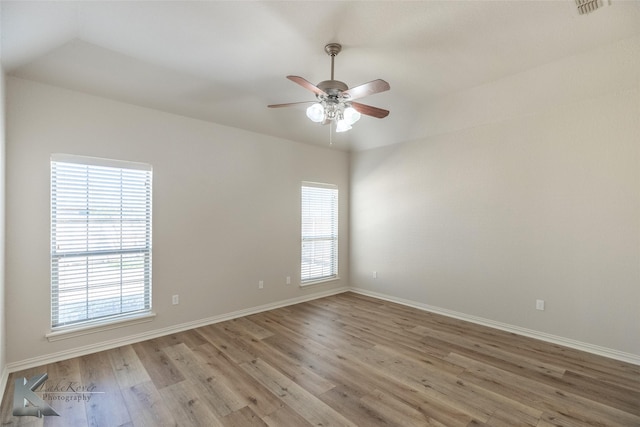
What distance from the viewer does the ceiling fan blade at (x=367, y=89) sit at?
2276 mm

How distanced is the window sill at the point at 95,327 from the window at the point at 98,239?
0.18 ft

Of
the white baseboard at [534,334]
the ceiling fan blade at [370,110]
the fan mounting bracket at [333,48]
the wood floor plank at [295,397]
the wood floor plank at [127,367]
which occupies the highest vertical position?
the fan mounting bracket at [333,48]

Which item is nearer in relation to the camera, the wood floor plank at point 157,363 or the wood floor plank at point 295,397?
the wood floor plank at point 295,397

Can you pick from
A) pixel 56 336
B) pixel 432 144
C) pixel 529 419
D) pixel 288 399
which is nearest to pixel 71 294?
pixel 56 336

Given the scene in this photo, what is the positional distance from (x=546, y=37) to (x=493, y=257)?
2627 mm

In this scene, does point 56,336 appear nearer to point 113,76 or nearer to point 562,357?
point 113,76

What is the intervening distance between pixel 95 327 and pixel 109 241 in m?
0.93

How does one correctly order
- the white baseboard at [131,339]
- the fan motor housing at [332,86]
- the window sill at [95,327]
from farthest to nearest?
1. the window sill at [95,327]
2. the white baseboard at [131,339]
3. the fan motor housing at [332,86]

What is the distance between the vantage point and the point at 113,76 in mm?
3014

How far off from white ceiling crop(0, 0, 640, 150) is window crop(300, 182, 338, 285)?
2.14 meters

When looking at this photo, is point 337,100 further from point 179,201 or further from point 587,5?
point 179,201

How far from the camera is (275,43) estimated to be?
2.68 metres

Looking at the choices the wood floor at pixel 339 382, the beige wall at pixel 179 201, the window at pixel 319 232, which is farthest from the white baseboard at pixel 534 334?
the beige wall at pixel 179 201

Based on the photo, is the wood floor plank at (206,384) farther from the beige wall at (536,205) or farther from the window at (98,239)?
the beige wall at (536,205)
